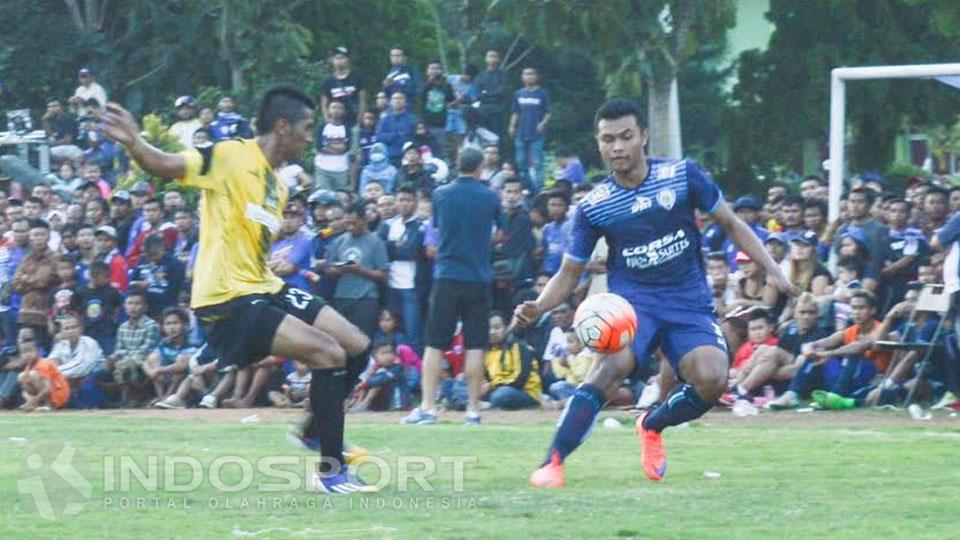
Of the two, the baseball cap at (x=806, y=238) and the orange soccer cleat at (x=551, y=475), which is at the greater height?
the baseball cap at (x=806, y=238)

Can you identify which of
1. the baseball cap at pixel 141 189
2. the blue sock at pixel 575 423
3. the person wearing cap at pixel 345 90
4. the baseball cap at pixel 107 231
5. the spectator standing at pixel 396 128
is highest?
the person wearing cap at pixel 345 90

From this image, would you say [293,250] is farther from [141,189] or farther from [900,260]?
[900,260]

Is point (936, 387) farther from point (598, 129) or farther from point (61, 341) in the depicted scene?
point (61, 341)

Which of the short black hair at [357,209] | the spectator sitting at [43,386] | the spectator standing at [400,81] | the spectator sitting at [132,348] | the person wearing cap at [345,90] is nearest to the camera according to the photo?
the short black hair at [357,209]

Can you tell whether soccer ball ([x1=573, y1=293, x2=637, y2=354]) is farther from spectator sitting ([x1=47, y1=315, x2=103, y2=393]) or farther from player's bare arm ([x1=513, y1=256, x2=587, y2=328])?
spectator sitting ([x1=47, y1=315, x2=103, y2=393])

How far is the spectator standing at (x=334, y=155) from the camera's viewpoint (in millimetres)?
23469

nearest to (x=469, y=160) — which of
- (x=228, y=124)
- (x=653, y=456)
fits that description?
(x=653, y=456)

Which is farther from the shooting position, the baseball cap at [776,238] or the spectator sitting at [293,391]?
the spectator sitting at [293,391]

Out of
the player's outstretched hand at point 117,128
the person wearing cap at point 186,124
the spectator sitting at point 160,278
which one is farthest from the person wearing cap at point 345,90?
the player's outstretched hand at point 117,128

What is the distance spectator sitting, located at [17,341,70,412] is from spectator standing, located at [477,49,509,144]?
656 centimetres

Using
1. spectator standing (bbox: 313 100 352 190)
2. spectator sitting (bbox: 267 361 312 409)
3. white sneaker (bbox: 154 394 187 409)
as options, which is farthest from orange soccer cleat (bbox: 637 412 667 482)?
spectator standing (bbox: 313 100 352 190)

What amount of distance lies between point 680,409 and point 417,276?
927 cm

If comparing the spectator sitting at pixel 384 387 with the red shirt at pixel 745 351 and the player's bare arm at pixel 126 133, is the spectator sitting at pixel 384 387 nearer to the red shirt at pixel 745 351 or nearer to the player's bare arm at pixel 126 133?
the red shirt at pixel 745 351

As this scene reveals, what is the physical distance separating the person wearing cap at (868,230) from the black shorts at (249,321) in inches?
328
